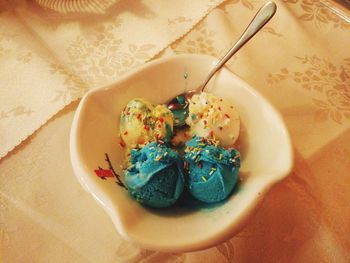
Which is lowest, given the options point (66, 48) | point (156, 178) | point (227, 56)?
point (66, 48)

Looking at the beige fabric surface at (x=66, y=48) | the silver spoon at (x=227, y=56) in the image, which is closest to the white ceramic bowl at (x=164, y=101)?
the silver spoon at (x=227, y=56)

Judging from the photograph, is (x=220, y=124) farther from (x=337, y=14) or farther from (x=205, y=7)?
(x=337, y=14)

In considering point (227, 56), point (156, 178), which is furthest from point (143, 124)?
point (227, 56)

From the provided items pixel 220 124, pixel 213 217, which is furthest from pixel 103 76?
pixel 213 217

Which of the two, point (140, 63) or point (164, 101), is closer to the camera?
point (164, 101)

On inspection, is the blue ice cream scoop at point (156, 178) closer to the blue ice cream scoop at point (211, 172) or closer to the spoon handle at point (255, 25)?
the blue ice cream scoop at point (211, 172)

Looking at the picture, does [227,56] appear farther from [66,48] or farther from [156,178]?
[66,48]
